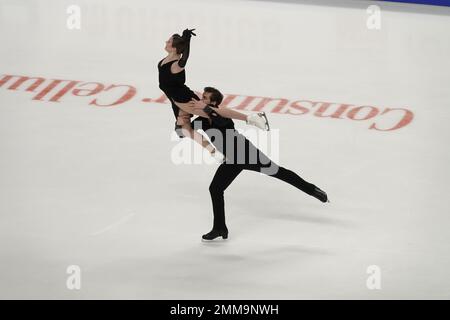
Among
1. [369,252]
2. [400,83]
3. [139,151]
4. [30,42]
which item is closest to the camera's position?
[369,252]

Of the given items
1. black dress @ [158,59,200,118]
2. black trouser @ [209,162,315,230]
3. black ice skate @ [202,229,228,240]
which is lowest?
black ice skate @ [202,229,228,240]

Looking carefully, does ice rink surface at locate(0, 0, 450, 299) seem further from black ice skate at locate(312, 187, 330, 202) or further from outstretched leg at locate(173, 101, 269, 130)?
outstretched leg at locate(173, 101, 269, 130)

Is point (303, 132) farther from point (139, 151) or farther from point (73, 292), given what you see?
point (73, 292)

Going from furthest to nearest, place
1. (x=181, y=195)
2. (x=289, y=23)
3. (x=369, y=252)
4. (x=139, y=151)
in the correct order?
(x=289, y=23), (x=139, y=151), (x=181, y=195), (x=369, y=252)

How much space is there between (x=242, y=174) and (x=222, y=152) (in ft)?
5.54

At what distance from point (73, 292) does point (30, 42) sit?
22.7 ft

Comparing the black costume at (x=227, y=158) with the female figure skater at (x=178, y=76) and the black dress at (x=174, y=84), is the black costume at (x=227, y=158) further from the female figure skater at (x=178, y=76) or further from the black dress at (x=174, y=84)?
the black dress at (x=174, y=84)

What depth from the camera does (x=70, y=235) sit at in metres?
8.98

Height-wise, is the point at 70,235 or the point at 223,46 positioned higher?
the point at 223,46

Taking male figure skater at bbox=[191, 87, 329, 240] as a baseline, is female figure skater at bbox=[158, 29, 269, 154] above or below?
above

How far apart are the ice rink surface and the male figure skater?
327 millimetres

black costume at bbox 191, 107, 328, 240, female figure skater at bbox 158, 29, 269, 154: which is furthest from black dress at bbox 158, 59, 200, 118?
black costume at bbox 191, 107, 328, 240

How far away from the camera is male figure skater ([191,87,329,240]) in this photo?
8.70 m

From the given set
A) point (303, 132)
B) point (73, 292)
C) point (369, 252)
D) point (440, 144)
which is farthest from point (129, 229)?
point (440, 144)
